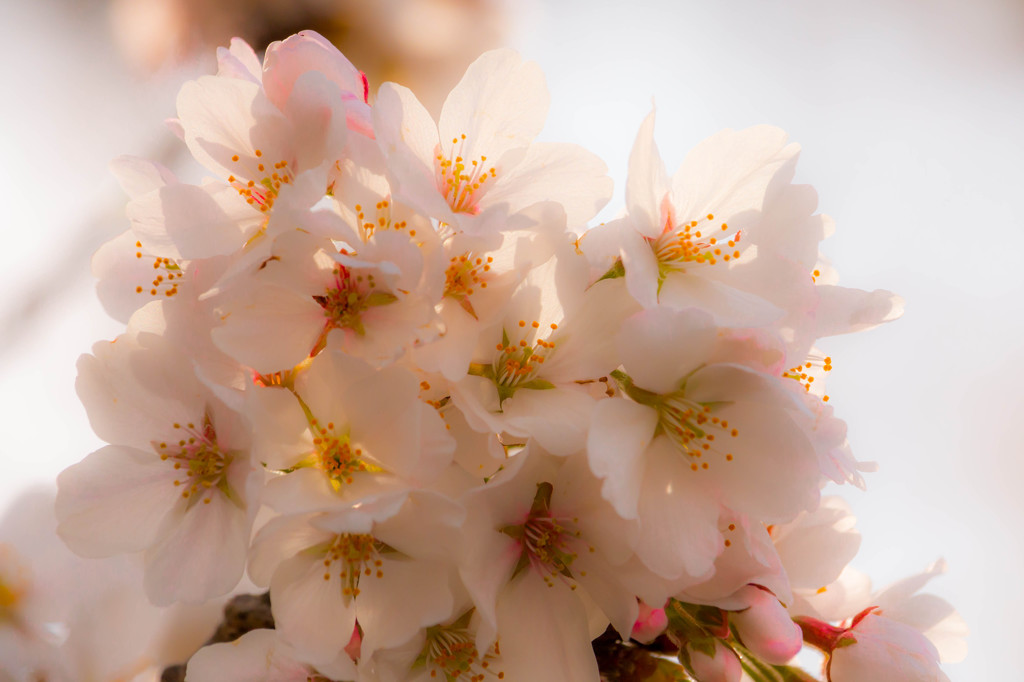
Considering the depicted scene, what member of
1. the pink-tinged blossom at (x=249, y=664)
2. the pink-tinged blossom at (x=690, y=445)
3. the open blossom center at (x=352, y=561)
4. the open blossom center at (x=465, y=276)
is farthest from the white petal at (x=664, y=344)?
the pink-tinged blossom at (x=249, y=664)

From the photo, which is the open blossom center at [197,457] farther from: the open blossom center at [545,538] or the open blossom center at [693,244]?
the open blossom center at [693,244]

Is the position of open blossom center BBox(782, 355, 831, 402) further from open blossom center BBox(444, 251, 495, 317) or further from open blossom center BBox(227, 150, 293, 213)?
open blossom center BBox(227, 150, 293, 213)

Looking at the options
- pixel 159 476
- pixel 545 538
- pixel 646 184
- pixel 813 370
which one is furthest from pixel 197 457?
pixel 813 370

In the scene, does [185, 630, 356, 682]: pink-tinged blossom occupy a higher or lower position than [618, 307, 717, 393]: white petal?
lower

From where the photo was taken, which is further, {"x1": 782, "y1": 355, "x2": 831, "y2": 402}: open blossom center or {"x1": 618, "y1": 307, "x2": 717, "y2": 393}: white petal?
{"x1": 782, "y1": 355, "x2": 831, "y2": 402}: open blossom center

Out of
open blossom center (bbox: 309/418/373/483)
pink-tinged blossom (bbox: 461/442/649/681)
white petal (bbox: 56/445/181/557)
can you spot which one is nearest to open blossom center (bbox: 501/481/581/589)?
pink-tinged blossom (bbox: 461/442/649/681)
